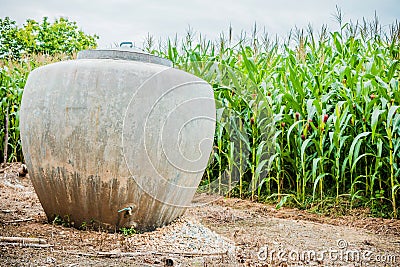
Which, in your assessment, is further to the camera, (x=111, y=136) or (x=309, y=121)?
(x=309, y=121)

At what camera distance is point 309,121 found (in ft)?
11.5

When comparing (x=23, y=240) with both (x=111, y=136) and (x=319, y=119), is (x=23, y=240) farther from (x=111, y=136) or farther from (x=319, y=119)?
(x=319, y=119)

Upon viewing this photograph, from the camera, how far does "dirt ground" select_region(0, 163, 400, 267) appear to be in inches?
80.7

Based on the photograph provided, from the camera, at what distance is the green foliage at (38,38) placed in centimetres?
1750

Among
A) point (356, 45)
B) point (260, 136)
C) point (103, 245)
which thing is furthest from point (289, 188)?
point (103, 245)

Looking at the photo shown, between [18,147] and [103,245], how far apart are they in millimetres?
3939

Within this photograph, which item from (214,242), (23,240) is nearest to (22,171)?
(23,240)

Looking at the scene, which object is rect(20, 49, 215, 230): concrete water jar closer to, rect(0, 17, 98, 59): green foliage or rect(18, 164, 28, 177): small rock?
rect(18, 164, 28, 177): small rock

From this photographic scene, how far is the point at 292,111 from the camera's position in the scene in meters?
3.85

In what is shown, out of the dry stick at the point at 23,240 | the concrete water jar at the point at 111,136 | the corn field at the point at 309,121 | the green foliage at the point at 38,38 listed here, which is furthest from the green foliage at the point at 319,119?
the green foliage at the point at 38,38

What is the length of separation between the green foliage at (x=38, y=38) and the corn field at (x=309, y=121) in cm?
1406

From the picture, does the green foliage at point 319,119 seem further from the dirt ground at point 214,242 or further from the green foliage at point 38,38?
the green foliage at point 38,38

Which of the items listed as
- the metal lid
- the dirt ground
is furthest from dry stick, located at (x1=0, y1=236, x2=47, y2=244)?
the metal lid

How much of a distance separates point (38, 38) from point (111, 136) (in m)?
17.6
